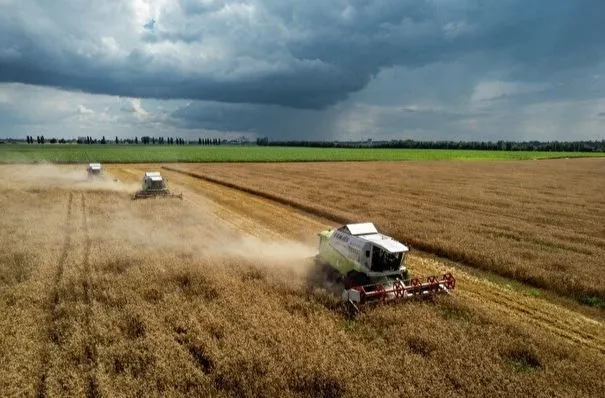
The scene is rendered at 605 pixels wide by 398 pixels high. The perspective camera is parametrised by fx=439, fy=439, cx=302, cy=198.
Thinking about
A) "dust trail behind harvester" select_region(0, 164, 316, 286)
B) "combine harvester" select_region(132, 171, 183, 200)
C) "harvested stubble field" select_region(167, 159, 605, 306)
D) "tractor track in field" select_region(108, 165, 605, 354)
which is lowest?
"tractor track in field" select_region(108, 165, 605, 354)

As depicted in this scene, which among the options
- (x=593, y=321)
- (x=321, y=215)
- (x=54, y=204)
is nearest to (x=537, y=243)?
(x=593, y=321)

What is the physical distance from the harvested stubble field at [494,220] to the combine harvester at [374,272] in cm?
504

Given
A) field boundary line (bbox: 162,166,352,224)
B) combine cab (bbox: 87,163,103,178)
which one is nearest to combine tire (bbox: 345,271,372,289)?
field boundary line (bbox: 162,166,352,224)

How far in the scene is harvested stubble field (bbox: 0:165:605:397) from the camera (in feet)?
28.9

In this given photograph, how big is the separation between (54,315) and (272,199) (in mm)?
23729

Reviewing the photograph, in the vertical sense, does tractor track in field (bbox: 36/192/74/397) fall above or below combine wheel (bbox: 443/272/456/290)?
below

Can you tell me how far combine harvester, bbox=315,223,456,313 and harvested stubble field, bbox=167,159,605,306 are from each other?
504 cm

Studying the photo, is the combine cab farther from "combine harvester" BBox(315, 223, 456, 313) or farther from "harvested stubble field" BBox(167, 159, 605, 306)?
"combine harvester" BBox(315, 223, 456, 313)

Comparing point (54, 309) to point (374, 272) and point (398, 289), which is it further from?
point (398, 289)

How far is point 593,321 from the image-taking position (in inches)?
500

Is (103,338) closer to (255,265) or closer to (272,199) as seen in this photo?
(255,265)

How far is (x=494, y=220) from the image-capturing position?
25.8 metres

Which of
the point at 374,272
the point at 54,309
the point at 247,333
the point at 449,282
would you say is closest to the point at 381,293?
the point at 374,272

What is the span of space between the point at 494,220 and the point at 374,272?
15555mm
